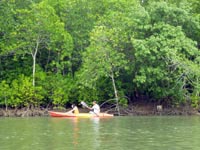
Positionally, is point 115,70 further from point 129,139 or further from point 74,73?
point 129,139

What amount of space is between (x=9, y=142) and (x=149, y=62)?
59.3 feet

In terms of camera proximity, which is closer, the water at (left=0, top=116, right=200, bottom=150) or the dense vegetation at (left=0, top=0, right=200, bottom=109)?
the water at (left=0, top=116, right=200, bottom=150)

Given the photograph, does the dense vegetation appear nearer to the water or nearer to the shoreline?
the shoreline

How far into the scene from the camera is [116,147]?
15523 millimetres

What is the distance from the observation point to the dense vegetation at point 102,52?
109 ft


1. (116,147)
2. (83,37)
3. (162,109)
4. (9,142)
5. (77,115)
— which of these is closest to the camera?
(116,147)

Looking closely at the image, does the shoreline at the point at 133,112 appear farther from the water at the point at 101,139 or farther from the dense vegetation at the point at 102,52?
the water at the point at 101,139

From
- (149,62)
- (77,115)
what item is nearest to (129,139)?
(77,115)

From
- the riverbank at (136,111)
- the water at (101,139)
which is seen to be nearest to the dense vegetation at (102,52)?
the riverbank at (136,111)

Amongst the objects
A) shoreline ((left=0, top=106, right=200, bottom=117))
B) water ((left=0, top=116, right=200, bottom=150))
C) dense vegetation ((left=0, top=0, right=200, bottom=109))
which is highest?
dense vegetation ((left=0, top=0, right=200, bottom=109))

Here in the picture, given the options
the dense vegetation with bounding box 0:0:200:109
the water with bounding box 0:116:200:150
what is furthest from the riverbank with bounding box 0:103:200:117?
the water with bounding box 0:116:200:150

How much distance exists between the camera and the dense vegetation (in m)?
33.3

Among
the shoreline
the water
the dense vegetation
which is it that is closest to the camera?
the water

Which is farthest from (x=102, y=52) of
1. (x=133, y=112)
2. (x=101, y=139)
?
(x=101, y=139)
